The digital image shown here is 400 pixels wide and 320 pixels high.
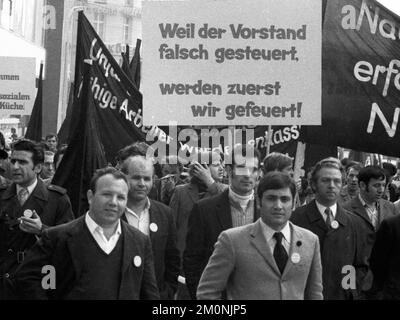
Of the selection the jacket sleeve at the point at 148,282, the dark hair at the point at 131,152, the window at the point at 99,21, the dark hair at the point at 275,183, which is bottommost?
the jacket sleeve at the point at 148,282

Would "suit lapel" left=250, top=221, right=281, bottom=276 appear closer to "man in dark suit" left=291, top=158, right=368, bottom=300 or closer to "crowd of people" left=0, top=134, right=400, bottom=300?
"crowd of people" left=0, top=134, right=400, bottom=300

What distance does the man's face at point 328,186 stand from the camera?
248 inches

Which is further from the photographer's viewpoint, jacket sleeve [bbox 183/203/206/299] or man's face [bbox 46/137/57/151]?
man's face [bbox 46/137/57/151]

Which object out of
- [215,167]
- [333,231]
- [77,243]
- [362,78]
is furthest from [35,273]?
[215,167]

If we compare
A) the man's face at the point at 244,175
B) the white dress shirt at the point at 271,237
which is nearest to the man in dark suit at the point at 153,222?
the man's face at the point at 244,175

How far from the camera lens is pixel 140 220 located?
6176mm

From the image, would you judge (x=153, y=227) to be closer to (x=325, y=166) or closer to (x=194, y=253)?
(x=194, y=253)

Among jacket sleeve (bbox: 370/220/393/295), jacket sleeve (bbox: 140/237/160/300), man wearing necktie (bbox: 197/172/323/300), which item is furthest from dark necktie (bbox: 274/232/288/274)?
jacket sleeve (bbox: 370/220/393/295)

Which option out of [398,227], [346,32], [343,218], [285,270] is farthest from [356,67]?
[285,270]

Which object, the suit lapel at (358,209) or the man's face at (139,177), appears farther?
the suit lapel at (358,209)

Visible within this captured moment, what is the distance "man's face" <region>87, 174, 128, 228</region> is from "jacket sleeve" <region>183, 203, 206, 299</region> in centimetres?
116

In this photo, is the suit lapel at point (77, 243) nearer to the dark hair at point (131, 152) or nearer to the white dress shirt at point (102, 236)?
the white dress shirt at point (102, 236)

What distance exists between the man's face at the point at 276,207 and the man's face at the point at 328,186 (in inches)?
57.8

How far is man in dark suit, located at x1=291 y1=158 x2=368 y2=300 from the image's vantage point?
600cm
